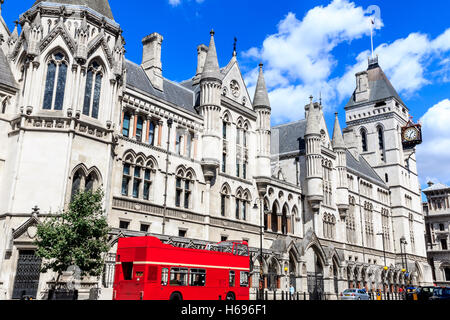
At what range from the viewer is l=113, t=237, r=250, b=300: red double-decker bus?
20.4 metres

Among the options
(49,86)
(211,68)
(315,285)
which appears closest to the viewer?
(49,86)

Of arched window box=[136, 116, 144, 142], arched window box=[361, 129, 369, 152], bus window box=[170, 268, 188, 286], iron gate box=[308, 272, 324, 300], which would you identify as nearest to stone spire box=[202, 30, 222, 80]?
arched window box=[136, 116, 144, 142]

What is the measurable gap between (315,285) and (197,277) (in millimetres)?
25986

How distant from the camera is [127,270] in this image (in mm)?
21203

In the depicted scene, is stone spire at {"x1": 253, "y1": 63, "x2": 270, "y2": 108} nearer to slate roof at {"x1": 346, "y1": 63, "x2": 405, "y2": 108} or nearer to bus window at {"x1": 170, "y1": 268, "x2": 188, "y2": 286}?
bus window at {"x1": 170, "y1": 268, "x2": 188, "y2": 286}

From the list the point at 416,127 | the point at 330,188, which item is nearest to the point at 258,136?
the point at 330,188

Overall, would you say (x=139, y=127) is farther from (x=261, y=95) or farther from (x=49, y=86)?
(x=261, y=95)

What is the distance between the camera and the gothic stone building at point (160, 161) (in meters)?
26.5

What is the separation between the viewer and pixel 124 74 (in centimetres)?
3194

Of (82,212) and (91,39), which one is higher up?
(91,39)

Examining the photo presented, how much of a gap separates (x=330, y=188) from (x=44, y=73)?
126ft

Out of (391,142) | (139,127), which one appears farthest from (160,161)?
(391,142)
